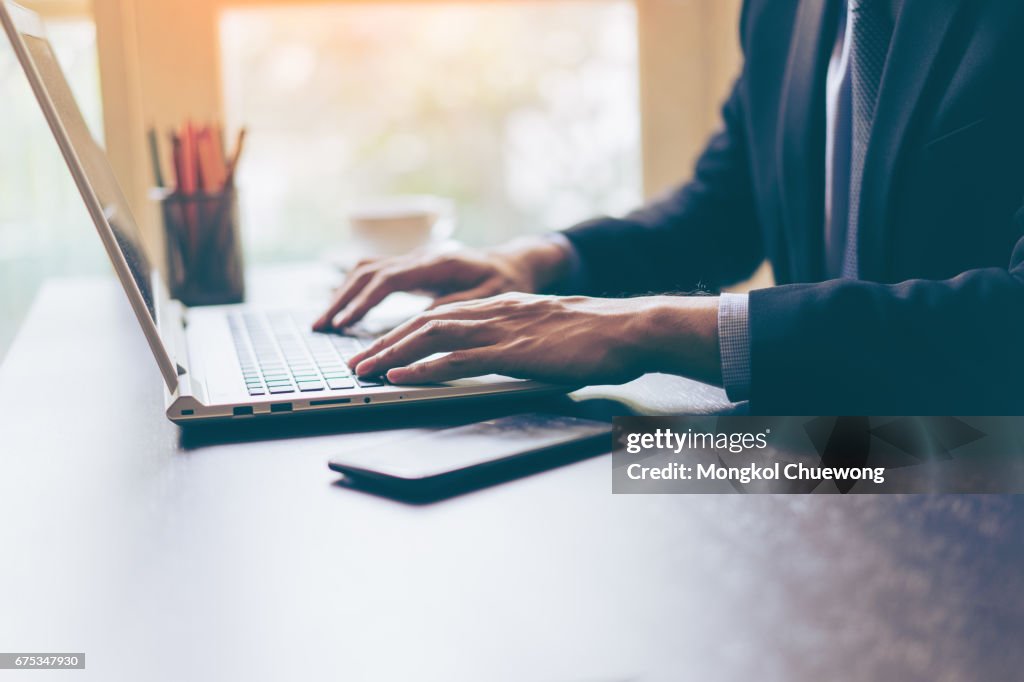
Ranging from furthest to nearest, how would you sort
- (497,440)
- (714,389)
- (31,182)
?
(31,182) → (714,389) → (497,440)

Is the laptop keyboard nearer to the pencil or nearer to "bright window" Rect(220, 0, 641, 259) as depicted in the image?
the pencil

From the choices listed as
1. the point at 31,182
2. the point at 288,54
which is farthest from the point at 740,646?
the point at 288,54

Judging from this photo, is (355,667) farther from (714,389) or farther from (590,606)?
(714,389)

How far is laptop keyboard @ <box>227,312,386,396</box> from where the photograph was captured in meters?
0.78

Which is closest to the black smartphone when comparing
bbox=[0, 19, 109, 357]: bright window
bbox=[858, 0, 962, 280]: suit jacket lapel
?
bbox=[858, 0, 962, 280]: suit jacket lapel

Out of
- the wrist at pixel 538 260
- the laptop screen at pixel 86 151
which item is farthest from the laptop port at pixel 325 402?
the wrist at pixel 538 260

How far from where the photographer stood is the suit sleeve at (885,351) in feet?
2.33

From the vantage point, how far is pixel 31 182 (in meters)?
1.86

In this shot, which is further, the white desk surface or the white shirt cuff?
the white shirt cuff

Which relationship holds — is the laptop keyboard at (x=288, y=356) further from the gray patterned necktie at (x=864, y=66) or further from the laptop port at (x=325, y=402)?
the gray patterned necktie at (x=864, y=66)

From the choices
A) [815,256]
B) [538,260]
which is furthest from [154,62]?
[815,256]

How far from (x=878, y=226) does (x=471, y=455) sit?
22.0 inches

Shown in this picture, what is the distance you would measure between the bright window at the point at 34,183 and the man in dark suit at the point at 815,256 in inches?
40.0

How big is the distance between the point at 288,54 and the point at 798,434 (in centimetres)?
173
